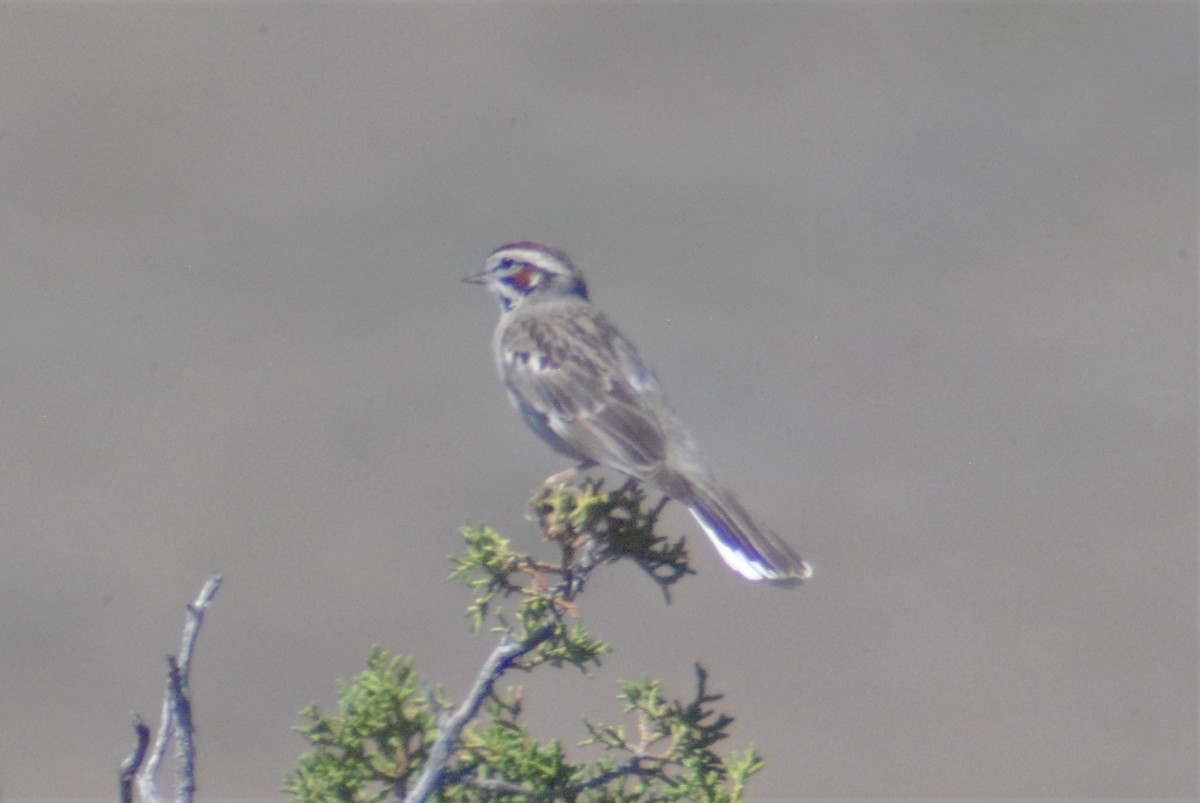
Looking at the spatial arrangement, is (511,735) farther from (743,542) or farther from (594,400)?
(594,400)

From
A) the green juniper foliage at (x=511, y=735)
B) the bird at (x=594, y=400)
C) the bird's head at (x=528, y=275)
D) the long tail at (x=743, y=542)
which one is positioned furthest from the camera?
the bird's head at (x=528, y=275)

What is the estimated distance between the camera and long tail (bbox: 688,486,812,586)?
4.95 m

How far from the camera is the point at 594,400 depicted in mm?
6031

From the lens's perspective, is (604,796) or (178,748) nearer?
(178,748)

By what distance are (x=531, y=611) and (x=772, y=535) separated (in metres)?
1.58

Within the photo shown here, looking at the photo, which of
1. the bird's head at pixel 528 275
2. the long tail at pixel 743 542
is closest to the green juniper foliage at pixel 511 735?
the long tail at pixel 743 542

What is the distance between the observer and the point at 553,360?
6367 millimetres

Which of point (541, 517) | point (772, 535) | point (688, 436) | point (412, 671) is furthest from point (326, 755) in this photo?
point (688, 436)

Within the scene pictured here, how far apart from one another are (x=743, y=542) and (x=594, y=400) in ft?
3.86

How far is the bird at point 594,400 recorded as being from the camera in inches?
207

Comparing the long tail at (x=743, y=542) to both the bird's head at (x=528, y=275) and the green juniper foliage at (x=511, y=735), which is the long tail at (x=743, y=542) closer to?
the green juniper foliage at (x=511, y=735)

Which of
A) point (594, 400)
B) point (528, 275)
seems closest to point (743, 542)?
point (594, 400)

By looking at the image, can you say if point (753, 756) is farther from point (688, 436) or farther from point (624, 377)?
point (624, 377)

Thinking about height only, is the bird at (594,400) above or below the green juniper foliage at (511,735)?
above
